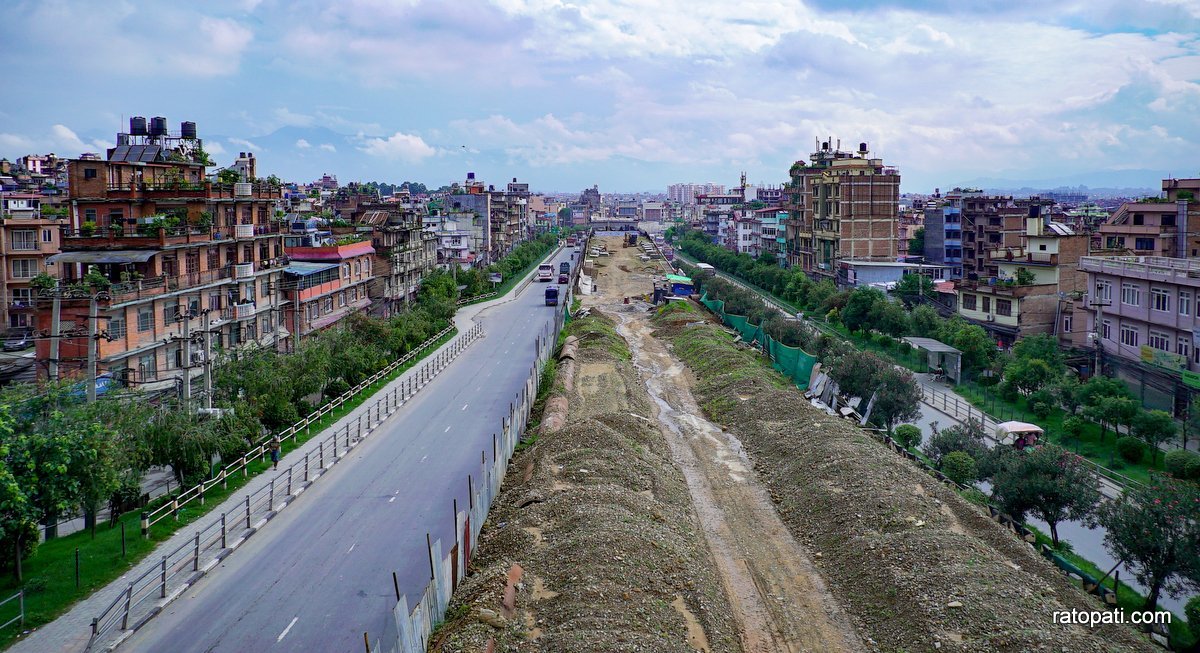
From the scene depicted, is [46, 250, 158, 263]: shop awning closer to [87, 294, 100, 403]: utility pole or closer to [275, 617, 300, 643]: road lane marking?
[87, 294, 100, 403]: utility pole

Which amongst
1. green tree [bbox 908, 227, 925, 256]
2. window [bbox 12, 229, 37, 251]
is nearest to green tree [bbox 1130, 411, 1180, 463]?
window [bbox 12, 229, 37, 251]

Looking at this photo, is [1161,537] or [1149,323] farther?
[1149,323]

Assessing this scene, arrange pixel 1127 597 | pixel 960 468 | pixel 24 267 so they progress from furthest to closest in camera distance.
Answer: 1. pixel 24 267
2. pixel 960 468
3. pixel 1127 597

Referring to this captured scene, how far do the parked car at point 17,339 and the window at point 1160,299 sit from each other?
46.2m

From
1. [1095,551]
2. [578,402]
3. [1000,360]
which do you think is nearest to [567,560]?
[1095,551]

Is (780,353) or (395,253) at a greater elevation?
(395,253)

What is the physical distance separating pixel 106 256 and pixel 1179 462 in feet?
120

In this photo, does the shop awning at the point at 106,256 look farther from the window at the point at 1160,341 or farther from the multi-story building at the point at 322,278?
the window at the point at 1160,341

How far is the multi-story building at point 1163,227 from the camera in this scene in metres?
48.2

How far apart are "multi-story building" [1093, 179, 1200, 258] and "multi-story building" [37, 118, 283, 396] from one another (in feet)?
145

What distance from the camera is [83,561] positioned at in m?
19.7

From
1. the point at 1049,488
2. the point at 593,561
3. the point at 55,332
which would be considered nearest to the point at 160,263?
the point at 55,332

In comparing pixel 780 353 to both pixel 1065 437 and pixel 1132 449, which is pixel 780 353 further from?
pixel 1132 449

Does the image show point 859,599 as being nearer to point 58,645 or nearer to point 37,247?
point 58,645
